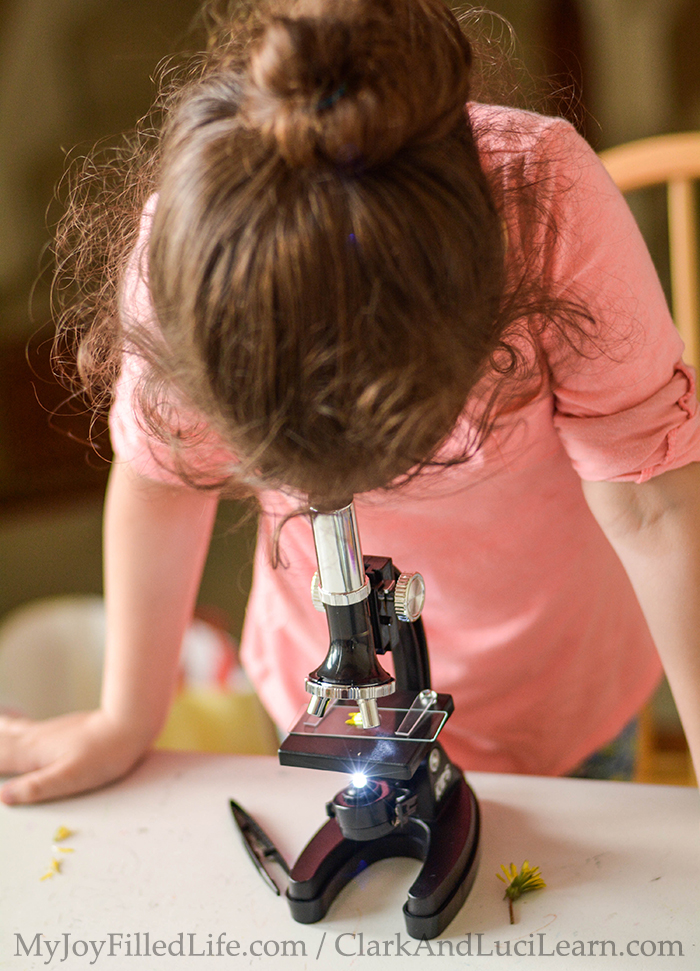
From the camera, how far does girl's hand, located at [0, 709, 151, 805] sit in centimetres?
74

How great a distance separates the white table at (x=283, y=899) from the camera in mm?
567

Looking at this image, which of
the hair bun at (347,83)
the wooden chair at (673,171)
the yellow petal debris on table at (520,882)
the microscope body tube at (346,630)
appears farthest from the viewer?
the wooden chair at (673,171)

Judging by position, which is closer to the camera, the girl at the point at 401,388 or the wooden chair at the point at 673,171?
the girl at the point at 401,388

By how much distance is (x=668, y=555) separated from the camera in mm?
621

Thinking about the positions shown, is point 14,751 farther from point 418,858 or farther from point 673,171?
point 673,171

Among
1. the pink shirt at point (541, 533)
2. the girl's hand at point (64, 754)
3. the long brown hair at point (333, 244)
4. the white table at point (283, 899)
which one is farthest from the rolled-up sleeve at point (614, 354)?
the girl's hand at point (64, 754)

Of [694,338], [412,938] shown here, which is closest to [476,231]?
[412,938]

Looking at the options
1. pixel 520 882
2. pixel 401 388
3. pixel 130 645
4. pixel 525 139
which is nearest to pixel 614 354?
pixel 525 139

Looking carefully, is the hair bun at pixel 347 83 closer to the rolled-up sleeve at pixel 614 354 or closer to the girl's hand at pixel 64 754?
the rolled-up sleeve at pixel 614 354

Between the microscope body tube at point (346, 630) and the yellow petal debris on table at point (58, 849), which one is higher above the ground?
the microscope body tube at point (346, 630)

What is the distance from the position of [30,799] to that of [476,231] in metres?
0.60

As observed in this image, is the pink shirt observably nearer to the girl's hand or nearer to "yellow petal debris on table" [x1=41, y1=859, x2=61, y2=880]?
the girl's hand

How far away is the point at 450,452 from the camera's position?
61cm

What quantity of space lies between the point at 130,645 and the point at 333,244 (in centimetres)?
53
